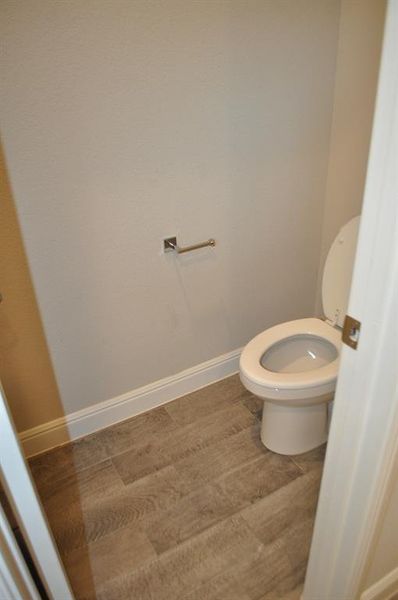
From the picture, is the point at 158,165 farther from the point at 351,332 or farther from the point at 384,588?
the point at 384,588

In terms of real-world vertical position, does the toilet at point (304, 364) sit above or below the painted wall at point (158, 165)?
below

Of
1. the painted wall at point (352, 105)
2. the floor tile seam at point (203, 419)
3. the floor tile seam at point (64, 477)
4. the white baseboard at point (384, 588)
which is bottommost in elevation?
the floor tile seam at point (64, 477)

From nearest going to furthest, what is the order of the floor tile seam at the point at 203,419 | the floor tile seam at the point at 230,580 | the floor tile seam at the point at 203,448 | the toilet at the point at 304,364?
1. the floor tile seam at the point at 230,580
2. the toilet at the point at 304,364
3. the floor tile seam at the point at 203,448
4. the floor tile seam at the point at 203,419

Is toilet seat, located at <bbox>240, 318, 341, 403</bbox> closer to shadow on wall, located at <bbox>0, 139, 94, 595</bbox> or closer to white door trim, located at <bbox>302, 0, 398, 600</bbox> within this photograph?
white door trim, located at <bbox>302, 0, 398, 600</bbox>

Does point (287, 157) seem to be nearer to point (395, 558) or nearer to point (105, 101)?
point (105, 101)

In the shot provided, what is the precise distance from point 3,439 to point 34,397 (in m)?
1.09

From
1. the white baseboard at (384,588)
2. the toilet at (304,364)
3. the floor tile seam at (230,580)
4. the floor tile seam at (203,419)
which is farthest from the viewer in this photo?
the floor tile seam at (203,419)

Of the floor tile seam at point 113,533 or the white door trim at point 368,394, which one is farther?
the floor tile seam at point 113,533

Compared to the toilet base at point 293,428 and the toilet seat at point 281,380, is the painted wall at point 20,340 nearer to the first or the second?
the toilet seat at point 281,380

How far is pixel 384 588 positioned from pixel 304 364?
0.84 m

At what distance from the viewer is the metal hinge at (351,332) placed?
759 millimetres

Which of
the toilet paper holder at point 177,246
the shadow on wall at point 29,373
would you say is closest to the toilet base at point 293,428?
the toilet paper holder at point 177,246

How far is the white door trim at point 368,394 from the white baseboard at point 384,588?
10 centimetres

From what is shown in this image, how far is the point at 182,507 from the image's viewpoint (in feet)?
5.20
